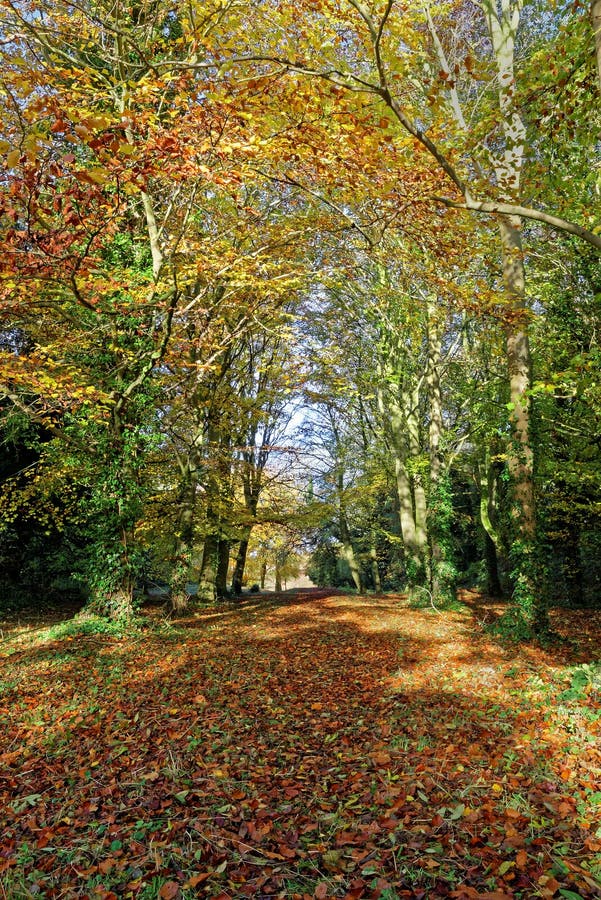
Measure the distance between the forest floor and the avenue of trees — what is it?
3496 millimetres

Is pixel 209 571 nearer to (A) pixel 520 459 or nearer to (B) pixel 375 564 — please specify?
(A) pixel 520 459

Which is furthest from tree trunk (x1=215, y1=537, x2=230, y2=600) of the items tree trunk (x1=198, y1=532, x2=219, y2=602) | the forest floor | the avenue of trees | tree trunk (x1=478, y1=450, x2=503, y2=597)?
the forest floor

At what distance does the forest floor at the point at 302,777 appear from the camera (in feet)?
10.7

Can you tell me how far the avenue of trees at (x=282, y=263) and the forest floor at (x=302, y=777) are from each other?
3496mm

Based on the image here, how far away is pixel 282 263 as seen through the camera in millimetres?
12797

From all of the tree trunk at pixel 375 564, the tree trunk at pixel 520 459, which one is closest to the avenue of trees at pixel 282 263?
the tree trunk at pixel 520 459

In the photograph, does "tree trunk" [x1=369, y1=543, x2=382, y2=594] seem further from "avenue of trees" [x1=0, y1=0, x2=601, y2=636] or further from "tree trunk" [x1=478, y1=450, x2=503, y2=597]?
"tree trunk" [x1=478, y1=450, x2=503, y2=597]

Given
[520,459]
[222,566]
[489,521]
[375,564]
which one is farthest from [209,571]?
[375,564]

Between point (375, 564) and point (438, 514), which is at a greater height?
point (438, 514)

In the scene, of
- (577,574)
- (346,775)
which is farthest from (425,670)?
(577,574)

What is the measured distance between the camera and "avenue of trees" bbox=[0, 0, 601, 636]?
6.28 meters

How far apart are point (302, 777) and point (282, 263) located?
11.3 meters

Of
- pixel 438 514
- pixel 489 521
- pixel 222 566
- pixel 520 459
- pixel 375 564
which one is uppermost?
pixel 520 459

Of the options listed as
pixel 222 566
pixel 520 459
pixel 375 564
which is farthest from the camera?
pixel 375 564
